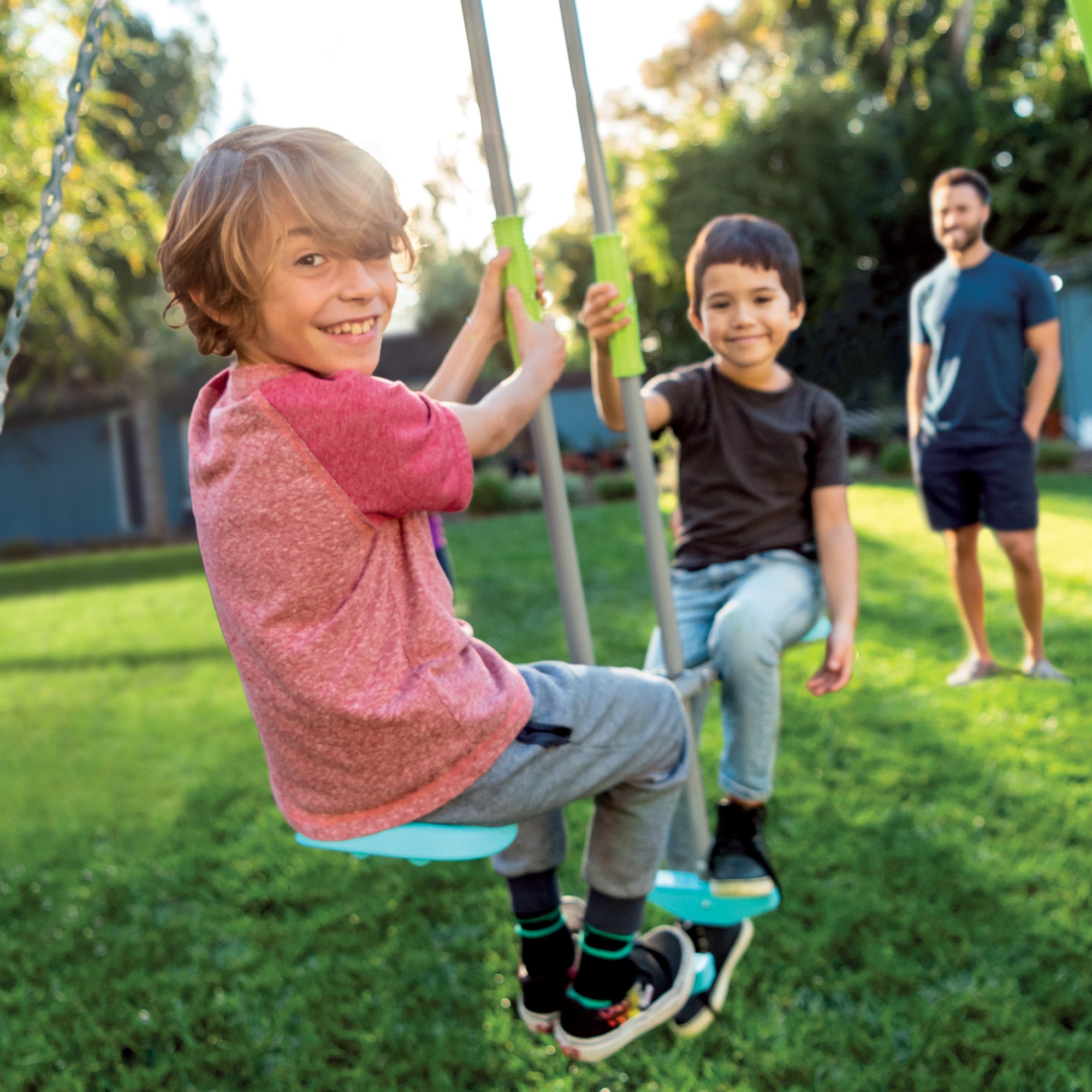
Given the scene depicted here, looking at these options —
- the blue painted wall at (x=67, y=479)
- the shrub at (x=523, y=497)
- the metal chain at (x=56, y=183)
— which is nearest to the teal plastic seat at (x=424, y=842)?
the metal chain at (x=56, y=183)

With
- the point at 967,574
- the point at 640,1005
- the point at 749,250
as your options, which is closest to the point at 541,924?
the point at 640,1005

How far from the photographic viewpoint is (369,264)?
62.7 inches

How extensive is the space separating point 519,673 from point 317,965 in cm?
182

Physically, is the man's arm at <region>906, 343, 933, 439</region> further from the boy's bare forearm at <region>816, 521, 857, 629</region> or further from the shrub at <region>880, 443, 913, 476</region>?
the shrub at <region>880, 443, 913, 476</region>

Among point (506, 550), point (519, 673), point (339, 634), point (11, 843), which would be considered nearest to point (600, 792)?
point (519, 673)

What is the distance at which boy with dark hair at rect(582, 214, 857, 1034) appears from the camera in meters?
2.24

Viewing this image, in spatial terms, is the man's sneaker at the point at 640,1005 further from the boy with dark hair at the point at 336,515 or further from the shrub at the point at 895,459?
the shrub at the point at 895,459

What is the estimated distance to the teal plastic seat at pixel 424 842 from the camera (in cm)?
159

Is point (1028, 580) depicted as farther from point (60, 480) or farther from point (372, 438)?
point (60, 480)

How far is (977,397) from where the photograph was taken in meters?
3.86

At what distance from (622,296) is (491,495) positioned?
40.8 feet

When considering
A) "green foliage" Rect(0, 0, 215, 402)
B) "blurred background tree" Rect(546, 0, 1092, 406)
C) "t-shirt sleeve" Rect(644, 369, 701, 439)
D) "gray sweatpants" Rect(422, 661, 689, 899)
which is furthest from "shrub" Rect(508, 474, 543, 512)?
"gray sweatpants" Rect(422, 661, 689, 899)

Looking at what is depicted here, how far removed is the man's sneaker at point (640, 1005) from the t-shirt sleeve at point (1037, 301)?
2.34 meters

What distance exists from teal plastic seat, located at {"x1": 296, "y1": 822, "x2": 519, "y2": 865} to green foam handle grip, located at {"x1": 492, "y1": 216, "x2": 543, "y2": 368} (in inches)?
33.7
